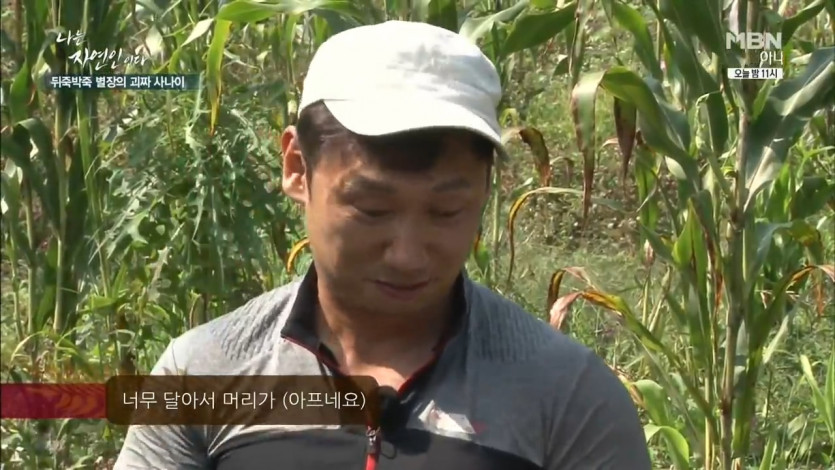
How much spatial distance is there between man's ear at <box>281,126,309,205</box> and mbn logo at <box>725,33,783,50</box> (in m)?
0.65

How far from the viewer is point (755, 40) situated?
1250mm

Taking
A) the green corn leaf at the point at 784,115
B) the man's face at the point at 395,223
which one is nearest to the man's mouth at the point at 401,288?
the man's face at the point at 395,223

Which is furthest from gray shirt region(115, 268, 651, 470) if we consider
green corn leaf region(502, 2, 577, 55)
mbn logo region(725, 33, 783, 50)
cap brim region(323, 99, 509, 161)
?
mbn logo region(725, 33, 783, 50)

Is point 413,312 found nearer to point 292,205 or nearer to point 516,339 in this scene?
point 516,339

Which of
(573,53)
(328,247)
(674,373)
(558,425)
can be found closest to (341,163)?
(328,247)

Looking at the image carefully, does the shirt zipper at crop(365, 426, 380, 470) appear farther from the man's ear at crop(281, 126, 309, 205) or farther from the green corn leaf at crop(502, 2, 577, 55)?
the green corn leaf at crop(502, 2, 577, 55)

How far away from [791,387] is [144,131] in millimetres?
875

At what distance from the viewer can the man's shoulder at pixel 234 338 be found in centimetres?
72

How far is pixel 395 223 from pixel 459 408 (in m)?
0.10

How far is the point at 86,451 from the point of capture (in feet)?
4.42

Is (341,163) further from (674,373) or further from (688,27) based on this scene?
(674,373)

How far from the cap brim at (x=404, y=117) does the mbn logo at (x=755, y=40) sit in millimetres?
660

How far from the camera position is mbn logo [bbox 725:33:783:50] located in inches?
49.0

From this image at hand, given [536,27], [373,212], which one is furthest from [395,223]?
[536,27]
